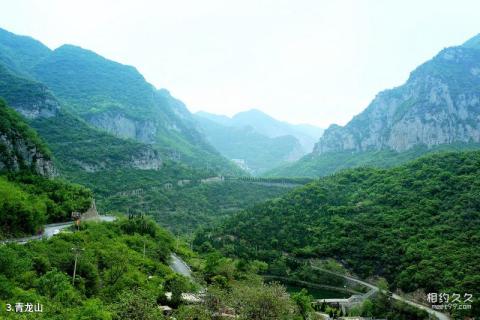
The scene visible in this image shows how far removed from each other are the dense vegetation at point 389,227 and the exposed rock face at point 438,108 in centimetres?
7258

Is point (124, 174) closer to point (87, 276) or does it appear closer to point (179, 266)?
point (179, 266)

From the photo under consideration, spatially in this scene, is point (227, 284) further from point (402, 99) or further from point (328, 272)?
point (402, 99)

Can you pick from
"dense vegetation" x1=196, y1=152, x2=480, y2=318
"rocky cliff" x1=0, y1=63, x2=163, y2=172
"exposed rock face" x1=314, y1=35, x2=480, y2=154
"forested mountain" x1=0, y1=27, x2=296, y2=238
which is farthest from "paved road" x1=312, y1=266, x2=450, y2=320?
"exposed rock face" x1=314, y1=35, x2=480, y2=154

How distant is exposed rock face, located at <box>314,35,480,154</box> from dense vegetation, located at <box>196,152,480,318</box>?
7258cm

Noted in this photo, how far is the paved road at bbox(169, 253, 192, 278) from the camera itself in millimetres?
49938

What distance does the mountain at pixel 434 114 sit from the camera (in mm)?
155875

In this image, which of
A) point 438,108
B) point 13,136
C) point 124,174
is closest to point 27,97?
point 124,174

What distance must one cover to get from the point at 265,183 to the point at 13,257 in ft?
357

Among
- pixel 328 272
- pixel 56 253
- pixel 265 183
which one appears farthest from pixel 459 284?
pixel 265 183

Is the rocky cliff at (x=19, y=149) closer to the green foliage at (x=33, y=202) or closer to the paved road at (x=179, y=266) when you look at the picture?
the green foliage at (x=33, y=202)

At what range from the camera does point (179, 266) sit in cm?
5288

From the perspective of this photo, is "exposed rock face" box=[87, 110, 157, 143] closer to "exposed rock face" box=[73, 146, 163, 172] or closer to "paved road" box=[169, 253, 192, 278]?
"exposed rock face" box=[73, 146, 163, 172]

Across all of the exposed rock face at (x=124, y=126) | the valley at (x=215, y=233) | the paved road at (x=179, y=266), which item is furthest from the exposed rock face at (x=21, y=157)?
the exposed rock face at (x=124, y=126)

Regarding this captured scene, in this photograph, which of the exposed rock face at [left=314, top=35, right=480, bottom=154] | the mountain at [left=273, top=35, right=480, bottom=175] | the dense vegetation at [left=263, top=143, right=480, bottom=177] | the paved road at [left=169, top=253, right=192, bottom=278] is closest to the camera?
the paved road at [left=169, top=253, right=192, bottom=278]
